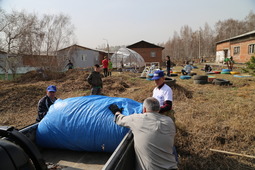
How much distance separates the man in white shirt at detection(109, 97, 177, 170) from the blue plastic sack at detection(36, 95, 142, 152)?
0.51 metres

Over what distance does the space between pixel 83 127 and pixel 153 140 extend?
1.16 meters

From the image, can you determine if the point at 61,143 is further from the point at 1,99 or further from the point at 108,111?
the point at 1,99

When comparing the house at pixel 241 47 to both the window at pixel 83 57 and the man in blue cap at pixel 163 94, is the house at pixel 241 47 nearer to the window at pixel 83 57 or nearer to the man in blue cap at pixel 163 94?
the man in blue cap at pixel 163 94

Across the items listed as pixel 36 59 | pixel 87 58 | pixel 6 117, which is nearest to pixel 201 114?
pixel 6 117

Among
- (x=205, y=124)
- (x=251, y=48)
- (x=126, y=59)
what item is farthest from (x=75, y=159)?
(x=251, y=48)

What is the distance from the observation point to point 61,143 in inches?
106

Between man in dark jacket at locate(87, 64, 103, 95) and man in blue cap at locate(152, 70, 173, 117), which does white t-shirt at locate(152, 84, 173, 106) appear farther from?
man in dark jacket at locate(87, 64, 103, 95)

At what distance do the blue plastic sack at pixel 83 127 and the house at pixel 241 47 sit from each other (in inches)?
951

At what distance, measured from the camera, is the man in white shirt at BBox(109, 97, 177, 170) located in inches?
74.8

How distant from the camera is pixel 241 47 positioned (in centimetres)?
2522

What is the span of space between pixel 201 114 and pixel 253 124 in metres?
1.21

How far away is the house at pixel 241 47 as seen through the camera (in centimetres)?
2280

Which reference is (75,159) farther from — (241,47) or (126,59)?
(241,47)

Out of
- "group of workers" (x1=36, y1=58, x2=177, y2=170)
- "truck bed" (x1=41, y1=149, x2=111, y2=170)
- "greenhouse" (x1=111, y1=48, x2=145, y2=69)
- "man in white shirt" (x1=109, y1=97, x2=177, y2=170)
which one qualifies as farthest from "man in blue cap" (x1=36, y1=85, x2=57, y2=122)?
"greenhouse" (x1=111, y1=48, x2=145, y2=69)
